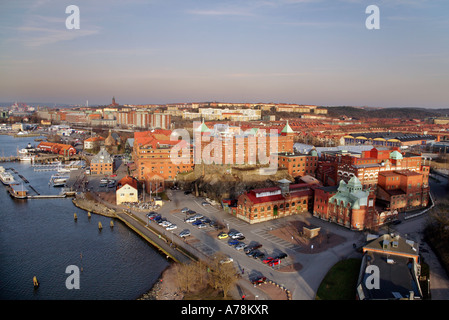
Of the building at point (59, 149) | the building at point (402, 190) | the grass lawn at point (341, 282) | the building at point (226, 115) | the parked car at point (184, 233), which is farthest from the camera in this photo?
the building at point (226, 115)

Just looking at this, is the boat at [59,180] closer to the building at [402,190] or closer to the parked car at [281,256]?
the parked car at [281,256]

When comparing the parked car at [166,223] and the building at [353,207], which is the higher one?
the building at [353,207]

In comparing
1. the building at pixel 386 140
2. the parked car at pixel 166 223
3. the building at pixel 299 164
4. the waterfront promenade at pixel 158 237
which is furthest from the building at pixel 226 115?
the parked car at pixel 166 223

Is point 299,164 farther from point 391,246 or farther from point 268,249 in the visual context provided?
point 391,246

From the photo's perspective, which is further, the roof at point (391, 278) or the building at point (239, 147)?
the building at point (239, 147)

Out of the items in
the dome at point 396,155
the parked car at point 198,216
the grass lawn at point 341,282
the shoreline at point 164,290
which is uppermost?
the dome at point 396,155

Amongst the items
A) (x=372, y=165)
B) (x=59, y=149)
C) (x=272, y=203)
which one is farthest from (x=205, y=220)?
(x=59, y=149)

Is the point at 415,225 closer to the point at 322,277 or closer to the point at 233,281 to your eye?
the point at 322,277
